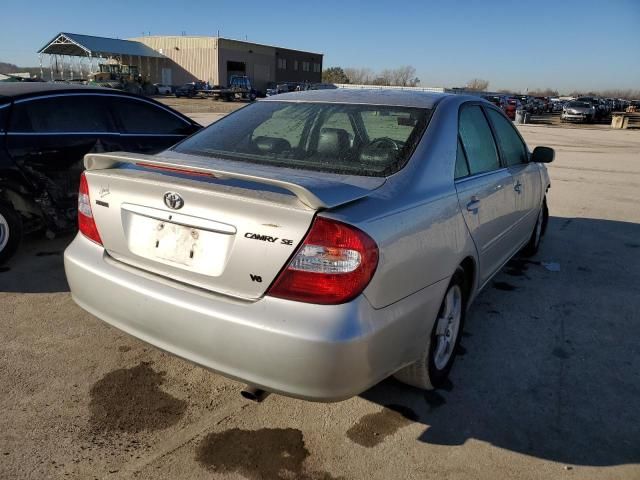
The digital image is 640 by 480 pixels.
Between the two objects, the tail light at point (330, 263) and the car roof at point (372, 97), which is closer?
→ the tail light at point (330, 263)

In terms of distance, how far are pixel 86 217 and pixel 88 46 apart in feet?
197

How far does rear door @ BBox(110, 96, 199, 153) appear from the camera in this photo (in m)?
5.43

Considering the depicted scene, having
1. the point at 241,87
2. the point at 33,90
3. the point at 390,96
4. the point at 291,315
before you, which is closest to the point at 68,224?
the point at 33,90

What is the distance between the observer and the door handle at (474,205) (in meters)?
3.00

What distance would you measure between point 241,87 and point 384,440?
51.2m

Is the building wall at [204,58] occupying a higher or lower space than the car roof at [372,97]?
higher

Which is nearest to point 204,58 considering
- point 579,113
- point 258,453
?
point 579,113

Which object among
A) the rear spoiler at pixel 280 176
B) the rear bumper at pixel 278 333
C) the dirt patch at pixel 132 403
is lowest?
the dirt patch at pixel 132 403

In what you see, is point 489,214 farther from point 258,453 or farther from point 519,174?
point 258,453

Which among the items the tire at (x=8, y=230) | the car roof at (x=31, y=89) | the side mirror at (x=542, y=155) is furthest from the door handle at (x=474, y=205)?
the car roof at (x=31, y=89)

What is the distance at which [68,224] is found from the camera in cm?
489

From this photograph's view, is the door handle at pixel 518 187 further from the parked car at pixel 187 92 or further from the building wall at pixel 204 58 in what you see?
the building wall at pixel 204 58

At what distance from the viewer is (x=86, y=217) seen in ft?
9.06

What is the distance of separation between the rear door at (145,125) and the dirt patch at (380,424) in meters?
3.95
